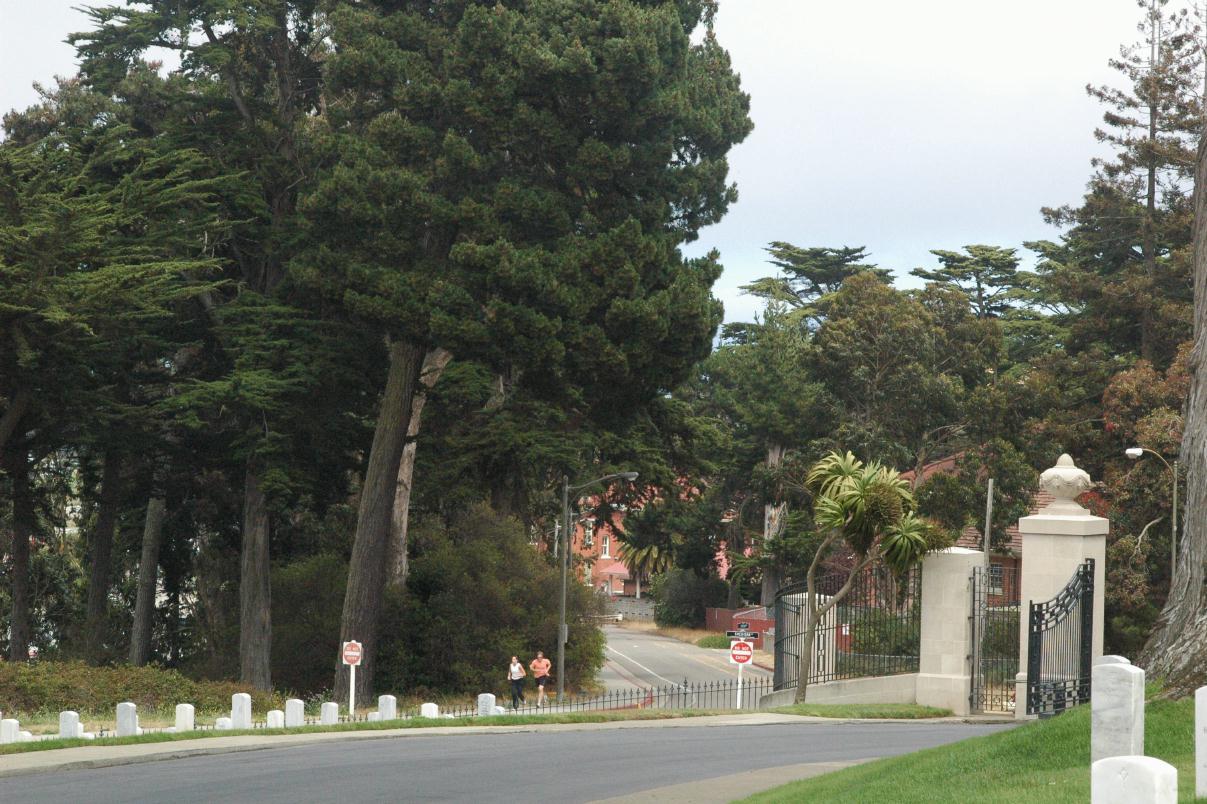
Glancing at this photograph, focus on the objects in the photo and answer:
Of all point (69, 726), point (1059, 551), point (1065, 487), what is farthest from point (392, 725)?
point (1065, 487)

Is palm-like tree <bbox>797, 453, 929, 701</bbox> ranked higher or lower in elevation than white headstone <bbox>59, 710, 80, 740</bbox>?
higher

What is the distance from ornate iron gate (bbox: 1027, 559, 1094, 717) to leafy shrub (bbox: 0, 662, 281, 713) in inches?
682

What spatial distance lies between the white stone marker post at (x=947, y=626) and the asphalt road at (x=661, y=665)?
26.9 metres

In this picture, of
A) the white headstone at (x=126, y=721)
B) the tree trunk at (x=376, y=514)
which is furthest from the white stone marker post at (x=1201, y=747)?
the tree trunk at (x=376, y=514)

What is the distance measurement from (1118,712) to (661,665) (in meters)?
52.8

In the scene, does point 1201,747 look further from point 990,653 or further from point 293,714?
point 990,653

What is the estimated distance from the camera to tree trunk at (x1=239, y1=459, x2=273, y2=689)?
127 feet

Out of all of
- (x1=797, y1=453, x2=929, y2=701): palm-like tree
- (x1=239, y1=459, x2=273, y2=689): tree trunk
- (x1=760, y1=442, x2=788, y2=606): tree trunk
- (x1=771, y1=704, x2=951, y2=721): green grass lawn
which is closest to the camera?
(x1=771, y1=704, x2=951, y2=721): green grass lawn

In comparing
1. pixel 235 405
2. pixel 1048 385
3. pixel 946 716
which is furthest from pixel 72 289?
pixel 1048 385

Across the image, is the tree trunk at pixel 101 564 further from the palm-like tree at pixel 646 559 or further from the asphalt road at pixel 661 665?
the palm-like tree at pixel 646 559

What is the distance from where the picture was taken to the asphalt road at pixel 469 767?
1402 centimetres

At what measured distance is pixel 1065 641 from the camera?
18.9 metres

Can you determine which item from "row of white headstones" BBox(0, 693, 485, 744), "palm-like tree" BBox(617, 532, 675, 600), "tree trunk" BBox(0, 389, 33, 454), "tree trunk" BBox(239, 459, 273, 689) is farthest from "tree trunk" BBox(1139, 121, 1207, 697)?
"palm-like tree" BBox(617, 532, 675, 600)

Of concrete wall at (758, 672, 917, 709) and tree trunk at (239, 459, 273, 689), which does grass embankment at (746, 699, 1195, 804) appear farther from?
tree trunk at (239, 459, 273, 689)
